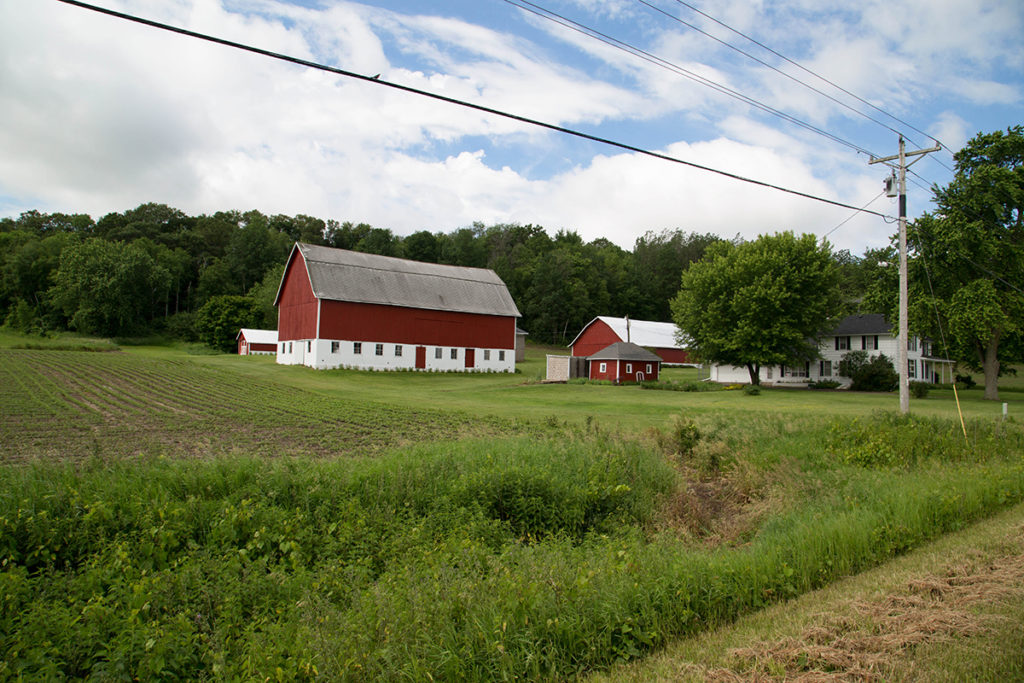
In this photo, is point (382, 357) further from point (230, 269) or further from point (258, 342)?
point (230, 269)

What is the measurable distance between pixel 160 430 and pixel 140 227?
368 ft

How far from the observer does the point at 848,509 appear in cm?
951

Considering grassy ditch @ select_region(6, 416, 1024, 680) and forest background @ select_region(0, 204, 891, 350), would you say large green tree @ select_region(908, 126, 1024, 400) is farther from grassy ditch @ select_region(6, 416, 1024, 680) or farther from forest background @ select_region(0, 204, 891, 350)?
grassy ditch @ select_region(6, 416, 1024, 680)

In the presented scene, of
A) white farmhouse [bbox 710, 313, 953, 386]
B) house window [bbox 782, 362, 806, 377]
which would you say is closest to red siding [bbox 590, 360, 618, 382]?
white farmhouse [bbox 710, 313, 953, 386]

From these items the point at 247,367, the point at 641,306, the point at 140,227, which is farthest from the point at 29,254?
the point at 641,306

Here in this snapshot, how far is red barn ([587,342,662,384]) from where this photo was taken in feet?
151

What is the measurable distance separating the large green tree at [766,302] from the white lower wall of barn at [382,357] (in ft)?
55.7

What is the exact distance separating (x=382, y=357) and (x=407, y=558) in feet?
136

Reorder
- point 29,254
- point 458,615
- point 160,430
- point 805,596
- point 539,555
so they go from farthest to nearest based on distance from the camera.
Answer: point 29,254, point 160,430, point 539,555, point 805,596, point 458,615

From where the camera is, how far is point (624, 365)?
46.3 meters

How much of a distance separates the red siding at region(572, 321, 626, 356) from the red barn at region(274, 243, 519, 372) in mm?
14106

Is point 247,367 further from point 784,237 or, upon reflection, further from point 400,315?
point 784,237

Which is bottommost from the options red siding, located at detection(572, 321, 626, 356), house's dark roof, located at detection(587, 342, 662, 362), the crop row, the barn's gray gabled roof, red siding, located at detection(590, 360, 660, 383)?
the crop row

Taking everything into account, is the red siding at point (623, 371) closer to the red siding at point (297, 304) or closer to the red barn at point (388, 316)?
the red barn at point (388, 316)
